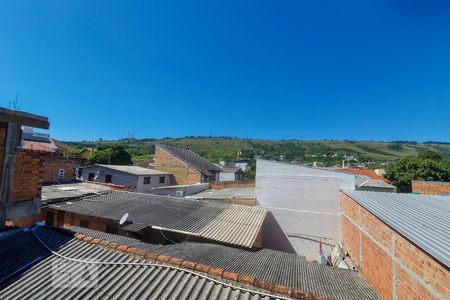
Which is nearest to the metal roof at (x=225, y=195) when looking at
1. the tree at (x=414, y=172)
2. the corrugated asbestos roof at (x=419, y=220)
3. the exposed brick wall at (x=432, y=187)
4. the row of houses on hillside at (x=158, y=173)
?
the row of houses on hillside at (x=158, y=173)

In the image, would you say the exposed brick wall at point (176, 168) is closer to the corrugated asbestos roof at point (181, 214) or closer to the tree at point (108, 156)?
the tree at point (108, 156)

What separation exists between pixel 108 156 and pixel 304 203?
136 ft

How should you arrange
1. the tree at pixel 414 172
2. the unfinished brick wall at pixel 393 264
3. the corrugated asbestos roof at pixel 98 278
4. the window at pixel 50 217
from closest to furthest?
the corrugated asbestos roof at pixel 98 278
the unfinished brick wall at pixel 393 264
the window at pixel 50 217
the tree at pixel 414 172

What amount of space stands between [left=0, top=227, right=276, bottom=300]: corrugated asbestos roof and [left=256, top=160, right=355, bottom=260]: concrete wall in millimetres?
11132

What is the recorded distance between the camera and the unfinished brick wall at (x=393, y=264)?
399 cm

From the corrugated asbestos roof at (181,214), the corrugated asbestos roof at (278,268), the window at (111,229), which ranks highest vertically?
the corrugated asbestos roof at (181,214)

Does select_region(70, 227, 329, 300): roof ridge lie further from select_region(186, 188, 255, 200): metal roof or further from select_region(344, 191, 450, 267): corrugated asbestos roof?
select_region(186, 188, 255, 200): metal roof

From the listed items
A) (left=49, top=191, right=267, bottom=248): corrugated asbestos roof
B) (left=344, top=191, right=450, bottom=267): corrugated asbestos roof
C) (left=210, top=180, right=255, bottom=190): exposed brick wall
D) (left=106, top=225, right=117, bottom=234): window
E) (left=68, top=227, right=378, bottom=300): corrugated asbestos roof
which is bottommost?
(left=106, top=225, right=117, bottom=234): window

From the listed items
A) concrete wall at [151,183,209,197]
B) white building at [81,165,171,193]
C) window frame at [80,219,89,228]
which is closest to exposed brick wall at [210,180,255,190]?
concrete wall at [151,183,209,197]

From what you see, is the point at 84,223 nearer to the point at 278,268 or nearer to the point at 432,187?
the point at 278,268

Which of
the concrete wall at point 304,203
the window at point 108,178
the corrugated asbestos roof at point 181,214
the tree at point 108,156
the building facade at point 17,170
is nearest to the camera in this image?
the building facade at point 17,170

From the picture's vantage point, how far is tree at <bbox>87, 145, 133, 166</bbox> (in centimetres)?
4616

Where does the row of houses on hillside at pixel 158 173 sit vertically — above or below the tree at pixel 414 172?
below

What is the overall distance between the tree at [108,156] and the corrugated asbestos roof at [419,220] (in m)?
45.4
